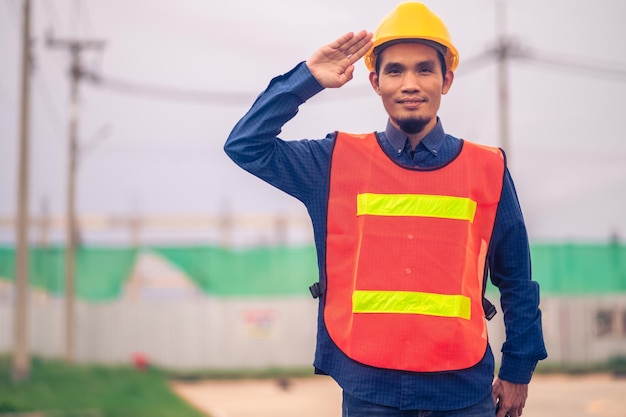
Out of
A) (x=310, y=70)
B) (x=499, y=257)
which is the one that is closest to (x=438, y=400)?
(x=499, y=257)

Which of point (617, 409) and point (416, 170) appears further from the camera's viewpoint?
point (617, 409)

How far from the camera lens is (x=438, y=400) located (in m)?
3.17

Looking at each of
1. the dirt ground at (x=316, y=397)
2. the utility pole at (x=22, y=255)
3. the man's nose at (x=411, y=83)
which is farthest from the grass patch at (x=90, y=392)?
the man's nose at (x=411, y=83)

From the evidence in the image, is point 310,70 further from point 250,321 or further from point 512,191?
point 250,321

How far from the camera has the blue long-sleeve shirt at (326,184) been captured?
3336mm

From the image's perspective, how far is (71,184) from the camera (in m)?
23.2

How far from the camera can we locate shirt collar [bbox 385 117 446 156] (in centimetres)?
338

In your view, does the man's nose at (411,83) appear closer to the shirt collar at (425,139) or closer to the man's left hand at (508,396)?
the shirt collar at (425,139)

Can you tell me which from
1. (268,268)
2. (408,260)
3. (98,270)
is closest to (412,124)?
(408,260)

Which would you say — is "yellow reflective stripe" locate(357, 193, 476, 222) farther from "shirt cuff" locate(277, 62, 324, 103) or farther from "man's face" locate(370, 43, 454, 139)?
"shirt cuff" locate(277, 62, 324, 103)

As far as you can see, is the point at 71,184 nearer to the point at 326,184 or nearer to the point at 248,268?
the point at 248,268

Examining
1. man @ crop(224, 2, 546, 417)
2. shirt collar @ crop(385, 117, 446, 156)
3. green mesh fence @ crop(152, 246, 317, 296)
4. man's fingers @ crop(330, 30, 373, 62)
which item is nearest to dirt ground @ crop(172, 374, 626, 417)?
green mesh fence @ crop(152, 246, 317, 296)

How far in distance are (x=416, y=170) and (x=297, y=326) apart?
20005 millimetres

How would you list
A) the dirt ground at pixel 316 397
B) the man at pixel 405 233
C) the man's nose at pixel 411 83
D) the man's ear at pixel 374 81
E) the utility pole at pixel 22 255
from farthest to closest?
the utility pole at pixel 22 255 < the dirt ground at pixel 316 397 < the man's ear at pixel 374 81 < the man's nose at pixel 411 83 < the man at pixel 405 233
